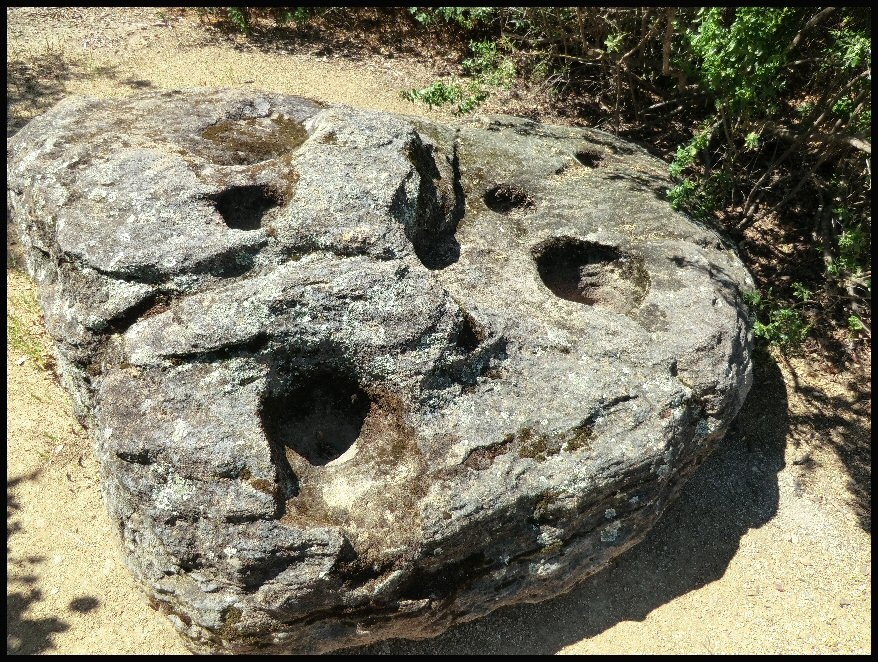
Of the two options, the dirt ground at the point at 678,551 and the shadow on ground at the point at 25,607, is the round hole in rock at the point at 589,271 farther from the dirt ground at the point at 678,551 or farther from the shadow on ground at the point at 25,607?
the shadow on ground at the point at 25,607

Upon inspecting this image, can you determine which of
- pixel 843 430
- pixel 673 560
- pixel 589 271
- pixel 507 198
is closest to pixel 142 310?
pixel 507 198

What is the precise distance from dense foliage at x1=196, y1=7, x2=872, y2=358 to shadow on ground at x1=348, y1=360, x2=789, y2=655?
100 cm

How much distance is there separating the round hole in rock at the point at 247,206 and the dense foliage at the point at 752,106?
104 inches

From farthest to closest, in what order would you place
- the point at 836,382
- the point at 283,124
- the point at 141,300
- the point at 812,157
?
the point at 812,157 → the point at 836,382 → the point at 283,124 → the point at 141,300

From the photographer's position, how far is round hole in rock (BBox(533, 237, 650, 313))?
16.7 ft

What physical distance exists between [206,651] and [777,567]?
13.9ft

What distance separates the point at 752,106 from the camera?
560 centimetres

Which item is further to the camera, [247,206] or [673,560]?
[673,560]

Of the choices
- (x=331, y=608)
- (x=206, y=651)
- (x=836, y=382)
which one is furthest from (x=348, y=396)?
(x=836, y=382)

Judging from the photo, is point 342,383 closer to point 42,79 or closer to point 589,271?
point 589,271

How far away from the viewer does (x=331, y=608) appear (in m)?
3.70

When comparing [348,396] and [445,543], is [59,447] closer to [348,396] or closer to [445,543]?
[348,396]

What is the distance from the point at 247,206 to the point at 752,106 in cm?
→ 433

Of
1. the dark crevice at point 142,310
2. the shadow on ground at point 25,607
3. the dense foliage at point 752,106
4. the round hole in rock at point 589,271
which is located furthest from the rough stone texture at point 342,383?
the dense foliage at point 752,106
